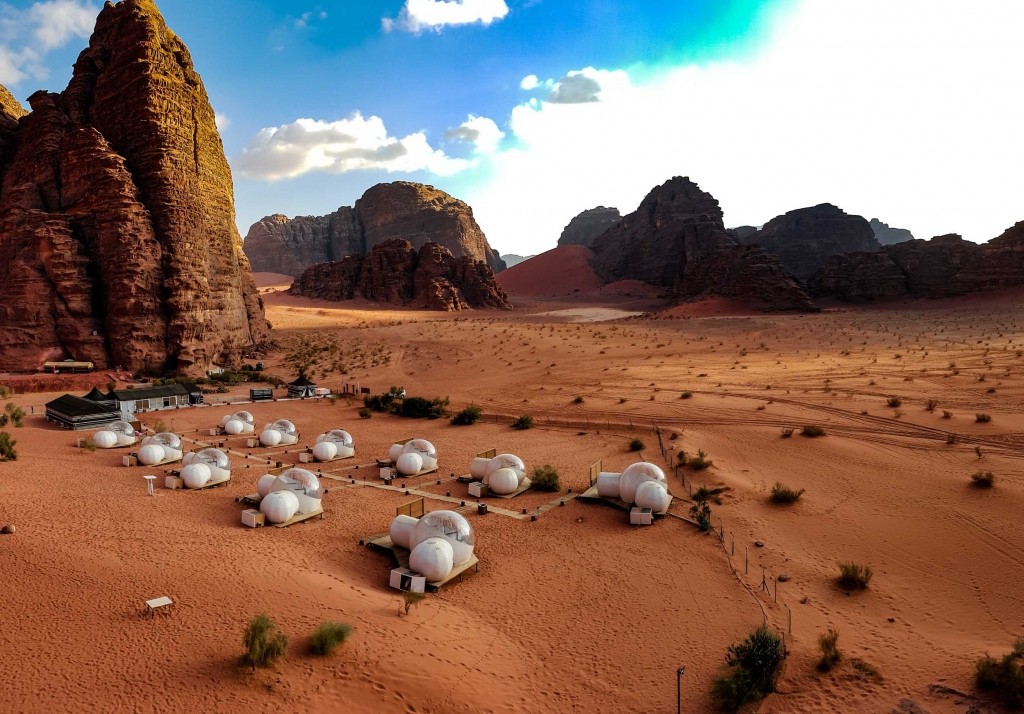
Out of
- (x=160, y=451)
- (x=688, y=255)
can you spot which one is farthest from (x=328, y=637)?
(x=688, y=255)

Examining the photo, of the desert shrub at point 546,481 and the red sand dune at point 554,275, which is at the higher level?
the red sand dune at point 554,275

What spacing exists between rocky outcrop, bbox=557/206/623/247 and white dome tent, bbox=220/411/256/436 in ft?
404

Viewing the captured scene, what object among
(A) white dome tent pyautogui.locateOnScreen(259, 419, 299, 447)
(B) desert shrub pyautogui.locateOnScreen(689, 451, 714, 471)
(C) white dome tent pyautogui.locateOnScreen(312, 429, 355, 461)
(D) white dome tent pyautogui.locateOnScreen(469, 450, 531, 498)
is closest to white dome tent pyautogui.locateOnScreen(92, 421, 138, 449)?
(A) white dome tent pyautogui.locateOnScreen(259, 419, 299, 447)

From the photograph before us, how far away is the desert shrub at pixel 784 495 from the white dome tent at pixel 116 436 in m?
23.4

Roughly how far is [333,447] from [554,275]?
99.8 metres

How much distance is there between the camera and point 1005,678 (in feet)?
26.6

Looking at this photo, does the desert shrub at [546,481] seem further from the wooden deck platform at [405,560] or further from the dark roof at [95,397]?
the dark roof at [95,397]

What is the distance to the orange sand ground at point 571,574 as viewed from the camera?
827 cm

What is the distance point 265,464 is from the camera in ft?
66.6

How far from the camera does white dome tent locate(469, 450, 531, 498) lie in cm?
1723

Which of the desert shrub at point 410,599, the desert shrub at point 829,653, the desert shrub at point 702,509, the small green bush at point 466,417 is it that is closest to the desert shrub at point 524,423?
the small green bush at point 466,417

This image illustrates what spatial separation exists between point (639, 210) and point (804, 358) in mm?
78206

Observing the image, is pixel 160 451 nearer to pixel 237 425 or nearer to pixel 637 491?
pixel 237 425

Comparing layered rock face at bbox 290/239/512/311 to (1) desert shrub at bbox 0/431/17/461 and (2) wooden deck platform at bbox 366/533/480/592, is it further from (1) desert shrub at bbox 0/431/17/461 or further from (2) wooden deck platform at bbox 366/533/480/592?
(2) wooden deck platform at bbox 366/533/480/592
